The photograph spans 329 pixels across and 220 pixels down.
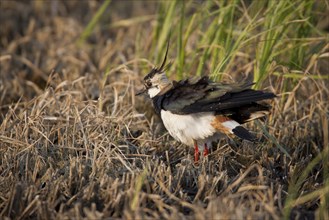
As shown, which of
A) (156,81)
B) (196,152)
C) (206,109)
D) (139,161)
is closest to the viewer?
(206,109)

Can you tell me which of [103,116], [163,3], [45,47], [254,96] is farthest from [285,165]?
[45,47]

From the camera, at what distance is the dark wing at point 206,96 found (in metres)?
4.18

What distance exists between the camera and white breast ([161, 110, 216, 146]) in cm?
441

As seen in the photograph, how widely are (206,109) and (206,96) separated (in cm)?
9

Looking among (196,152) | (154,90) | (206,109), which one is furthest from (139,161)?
(154,90)

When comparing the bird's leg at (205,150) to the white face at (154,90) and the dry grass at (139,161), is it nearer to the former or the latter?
the dry grass at (139,161)

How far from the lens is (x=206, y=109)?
4266mm

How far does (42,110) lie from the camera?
16.3 ft

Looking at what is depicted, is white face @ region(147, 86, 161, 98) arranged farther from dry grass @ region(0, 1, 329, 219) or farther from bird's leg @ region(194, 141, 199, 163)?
bird's leg @ region(194, 141, 199, 163)

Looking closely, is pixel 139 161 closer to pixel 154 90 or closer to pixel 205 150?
pixel 205 150

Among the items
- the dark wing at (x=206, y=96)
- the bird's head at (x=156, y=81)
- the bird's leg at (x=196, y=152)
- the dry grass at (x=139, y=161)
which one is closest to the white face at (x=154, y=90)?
the bird's head at (x=156, y=81)

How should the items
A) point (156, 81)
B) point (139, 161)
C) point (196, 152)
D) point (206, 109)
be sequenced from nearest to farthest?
point (206, 109) < point (139, 161) < point (196, 152) < point (156, 81)

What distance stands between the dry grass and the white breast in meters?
0.17

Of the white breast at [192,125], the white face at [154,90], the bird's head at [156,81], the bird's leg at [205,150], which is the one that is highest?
the bird's head at [156,81]
